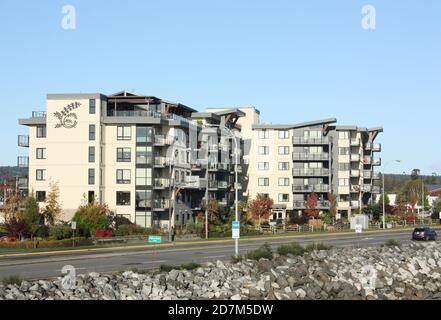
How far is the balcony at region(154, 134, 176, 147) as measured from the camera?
267 feet

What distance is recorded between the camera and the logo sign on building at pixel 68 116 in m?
79.5

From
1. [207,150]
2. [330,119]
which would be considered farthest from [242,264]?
[330,119]

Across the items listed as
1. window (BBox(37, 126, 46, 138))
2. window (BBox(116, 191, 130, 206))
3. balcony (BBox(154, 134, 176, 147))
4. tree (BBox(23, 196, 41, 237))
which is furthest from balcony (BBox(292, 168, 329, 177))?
tree (BBox(23, 196, 41, 237))

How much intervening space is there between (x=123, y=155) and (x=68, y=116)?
27.6 ft

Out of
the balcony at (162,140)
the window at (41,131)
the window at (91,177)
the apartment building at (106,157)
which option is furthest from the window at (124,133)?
the window at (41,131)

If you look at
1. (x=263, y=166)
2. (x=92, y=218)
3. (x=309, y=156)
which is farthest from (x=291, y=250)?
(x=263, y=166)

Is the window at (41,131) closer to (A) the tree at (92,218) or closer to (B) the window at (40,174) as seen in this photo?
(B) the window at (40,174)

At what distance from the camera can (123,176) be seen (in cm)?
8056

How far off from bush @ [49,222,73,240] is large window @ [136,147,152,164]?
21378 millimetres

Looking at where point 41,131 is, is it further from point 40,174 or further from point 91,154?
point 91,154

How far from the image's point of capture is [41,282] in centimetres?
2602

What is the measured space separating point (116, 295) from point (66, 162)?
56.2 metres

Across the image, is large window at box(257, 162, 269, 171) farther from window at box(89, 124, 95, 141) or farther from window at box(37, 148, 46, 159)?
window at box(37, 148, 46, 159)
